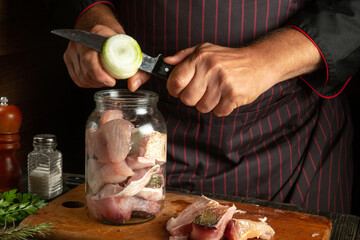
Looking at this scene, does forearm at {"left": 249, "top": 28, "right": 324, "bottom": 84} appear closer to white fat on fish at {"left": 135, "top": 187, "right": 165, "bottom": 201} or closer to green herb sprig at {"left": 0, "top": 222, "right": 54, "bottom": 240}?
white fat on fish at {"left": 135, "top": 187, "right": 165, "bottom": 201}

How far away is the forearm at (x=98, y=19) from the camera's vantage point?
1516 millimetres

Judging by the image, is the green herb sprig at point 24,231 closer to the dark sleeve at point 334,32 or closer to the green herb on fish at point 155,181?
the green herb on fish at point 155,181

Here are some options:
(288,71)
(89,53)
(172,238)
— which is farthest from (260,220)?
(89,53)

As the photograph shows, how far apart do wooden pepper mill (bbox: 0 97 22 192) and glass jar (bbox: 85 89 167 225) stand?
240 millimetres

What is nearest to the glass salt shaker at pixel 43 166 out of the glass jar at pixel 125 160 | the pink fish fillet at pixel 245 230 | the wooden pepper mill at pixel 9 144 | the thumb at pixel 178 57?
the wooden pepper mill at pixel 9 144

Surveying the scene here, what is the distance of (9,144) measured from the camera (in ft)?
4.37

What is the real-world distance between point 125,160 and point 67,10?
2.38ft

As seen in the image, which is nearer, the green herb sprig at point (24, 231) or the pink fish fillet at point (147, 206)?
→ the green herb sprig at point (24, 231)

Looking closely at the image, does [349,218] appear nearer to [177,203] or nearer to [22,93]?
[177,203]

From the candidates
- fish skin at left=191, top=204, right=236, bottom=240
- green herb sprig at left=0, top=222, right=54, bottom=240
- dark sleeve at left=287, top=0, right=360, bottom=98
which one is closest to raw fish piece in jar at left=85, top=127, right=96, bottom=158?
green herb sprig at left=0, top=222, right=54, bottom=240

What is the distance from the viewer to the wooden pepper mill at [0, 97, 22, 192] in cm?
131

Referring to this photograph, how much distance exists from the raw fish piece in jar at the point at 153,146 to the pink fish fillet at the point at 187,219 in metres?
0.15

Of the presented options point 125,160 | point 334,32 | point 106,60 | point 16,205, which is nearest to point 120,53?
point 106,60

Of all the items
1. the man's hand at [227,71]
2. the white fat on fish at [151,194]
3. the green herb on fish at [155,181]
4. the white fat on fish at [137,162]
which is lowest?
the white fat on fish at [151,194]
